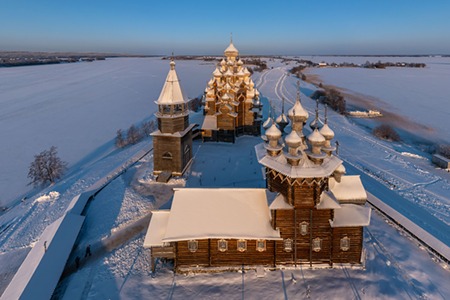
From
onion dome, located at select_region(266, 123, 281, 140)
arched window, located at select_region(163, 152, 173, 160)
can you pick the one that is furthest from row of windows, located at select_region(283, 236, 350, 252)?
arched window, located at select_region(163, 152, 173, 160)

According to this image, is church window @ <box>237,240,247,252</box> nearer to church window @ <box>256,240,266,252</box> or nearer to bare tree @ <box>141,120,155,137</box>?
church window @ <box>256,240,266,252</box>

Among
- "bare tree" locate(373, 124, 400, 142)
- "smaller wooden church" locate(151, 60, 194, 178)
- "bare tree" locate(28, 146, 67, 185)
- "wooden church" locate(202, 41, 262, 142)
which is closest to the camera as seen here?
"smaller wooden church" locate(151, 60, 194, 178)

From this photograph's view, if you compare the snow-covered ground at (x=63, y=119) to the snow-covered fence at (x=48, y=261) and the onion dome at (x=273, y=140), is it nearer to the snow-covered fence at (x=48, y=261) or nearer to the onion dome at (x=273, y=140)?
the snow-covered fence at (x=48, y=261)

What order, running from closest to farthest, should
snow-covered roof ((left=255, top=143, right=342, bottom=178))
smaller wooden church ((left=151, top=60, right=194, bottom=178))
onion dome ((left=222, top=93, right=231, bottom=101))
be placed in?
1. snow-covered roof ((left=255, top=143, right=342, bottom=178))
2. smaller wooden church ((left=151, top=60, right=194, bottom=178))
3. onion dome ((left=222, top=93, right=231, bottom=101))

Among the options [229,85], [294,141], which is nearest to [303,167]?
[294,141]

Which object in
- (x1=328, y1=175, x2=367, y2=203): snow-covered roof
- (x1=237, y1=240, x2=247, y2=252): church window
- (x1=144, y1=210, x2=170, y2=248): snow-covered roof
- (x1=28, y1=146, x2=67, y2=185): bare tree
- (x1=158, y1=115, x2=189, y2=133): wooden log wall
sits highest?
(x1=158, y1=115, x2=189, y2=133): wooden log wall

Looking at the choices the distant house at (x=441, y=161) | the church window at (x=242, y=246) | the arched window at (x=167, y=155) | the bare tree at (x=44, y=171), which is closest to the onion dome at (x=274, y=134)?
the church window at (x=242, y=246)

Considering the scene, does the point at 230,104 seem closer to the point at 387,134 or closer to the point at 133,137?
the point at 133,137

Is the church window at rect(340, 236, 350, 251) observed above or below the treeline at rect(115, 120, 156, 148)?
above
